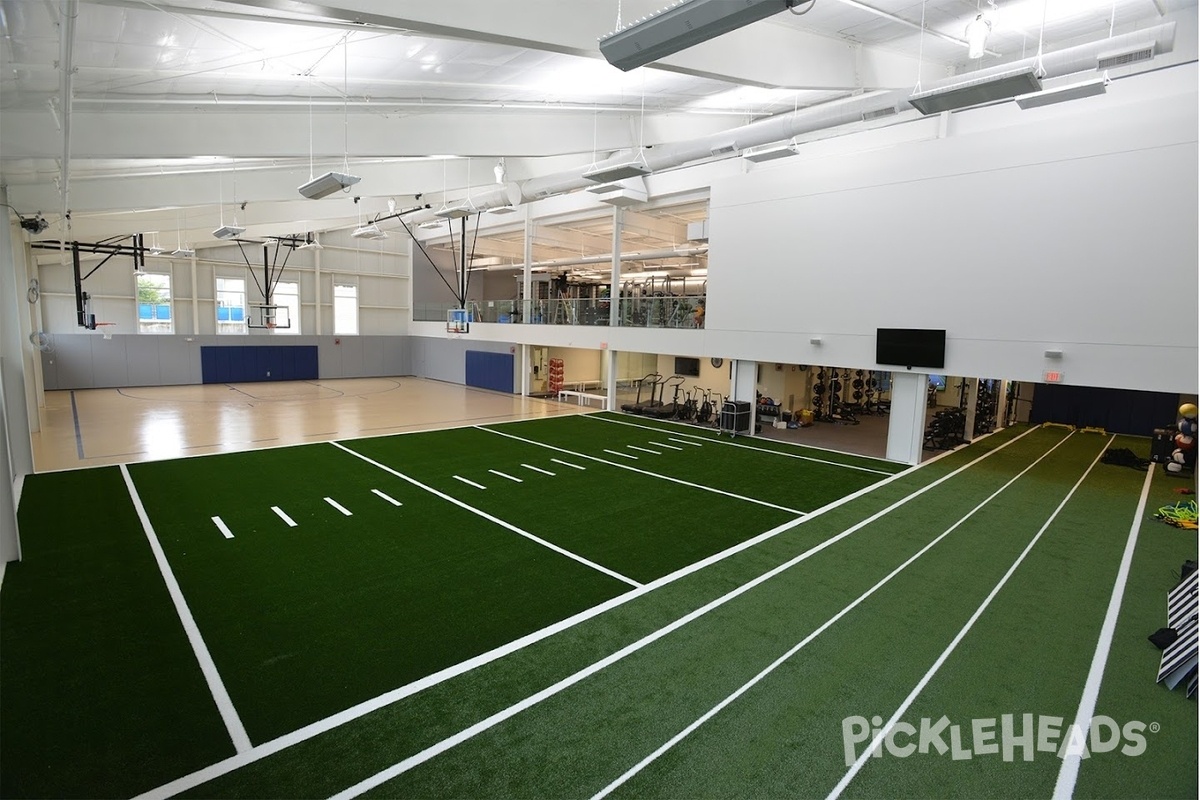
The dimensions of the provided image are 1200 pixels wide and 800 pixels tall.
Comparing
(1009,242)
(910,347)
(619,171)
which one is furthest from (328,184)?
(1009,242)

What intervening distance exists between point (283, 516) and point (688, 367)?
15036 millimetres

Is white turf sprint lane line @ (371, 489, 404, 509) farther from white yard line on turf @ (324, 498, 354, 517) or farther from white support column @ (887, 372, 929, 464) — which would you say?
white support column @ (887, 372, 929, 464)

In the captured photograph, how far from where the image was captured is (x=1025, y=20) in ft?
33.0

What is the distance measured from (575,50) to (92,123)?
348 inches

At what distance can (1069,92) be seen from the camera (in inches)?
333

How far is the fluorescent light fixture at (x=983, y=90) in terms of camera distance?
22.7ft

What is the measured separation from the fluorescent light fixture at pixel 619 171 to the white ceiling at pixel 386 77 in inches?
63.1

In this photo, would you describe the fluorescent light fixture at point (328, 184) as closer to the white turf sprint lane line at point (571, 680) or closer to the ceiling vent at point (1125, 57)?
the white turf sprint lane line at point (571, 680)

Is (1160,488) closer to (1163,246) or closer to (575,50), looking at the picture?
(1163,246)

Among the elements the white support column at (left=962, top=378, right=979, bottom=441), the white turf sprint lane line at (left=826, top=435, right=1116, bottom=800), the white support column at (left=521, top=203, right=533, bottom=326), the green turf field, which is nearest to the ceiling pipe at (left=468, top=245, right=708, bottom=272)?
the white support column at (left=521, top=203, right=533, bottom=326)

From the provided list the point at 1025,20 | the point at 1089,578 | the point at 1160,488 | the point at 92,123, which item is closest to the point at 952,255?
the point at 1025,20

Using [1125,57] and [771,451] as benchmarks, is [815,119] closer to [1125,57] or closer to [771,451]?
[1125,57]

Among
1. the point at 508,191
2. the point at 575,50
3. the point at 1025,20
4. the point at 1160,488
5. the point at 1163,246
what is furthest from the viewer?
the point at 508,191

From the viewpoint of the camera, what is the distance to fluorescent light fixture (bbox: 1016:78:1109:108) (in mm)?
8258
